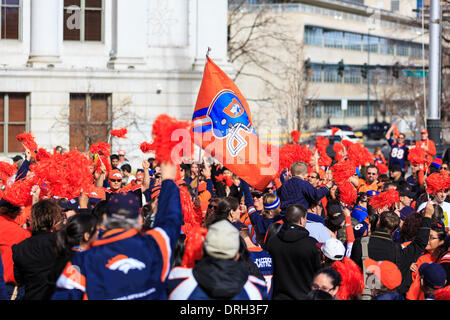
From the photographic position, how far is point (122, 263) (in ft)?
14.2

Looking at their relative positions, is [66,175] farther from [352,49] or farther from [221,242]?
[352,49]

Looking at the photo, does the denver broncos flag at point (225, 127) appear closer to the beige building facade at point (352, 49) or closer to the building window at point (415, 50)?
the beige building facade at point (352, 49)

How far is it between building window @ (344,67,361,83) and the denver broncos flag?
66271 millimetres

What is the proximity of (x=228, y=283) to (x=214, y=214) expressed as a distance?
2.79 meters

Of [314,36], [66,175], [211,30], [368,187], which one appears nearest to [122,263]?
[66,175]

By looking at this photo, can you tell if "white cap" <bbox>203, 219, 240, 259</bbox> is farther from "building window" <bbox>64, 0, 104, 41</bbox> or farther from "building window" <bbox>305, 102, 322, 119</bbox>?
"building window" <bbox>305, 102, 322, 119</bbox>

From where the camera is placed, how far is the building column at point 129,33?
2502 cm

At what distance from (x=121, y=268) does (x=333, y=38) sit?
71323 millimetres

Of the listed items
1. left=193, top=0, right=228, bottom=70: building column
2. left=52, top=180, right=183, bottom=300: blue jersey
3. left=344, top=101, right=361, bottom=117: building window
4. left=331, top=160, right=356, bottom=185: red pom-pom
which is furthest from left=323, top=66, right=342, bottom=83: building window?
left=52, top=180, right=183, bottom=300: blue jersey

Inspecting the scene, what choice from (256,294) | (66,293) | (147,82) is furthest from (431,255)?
(147,82)

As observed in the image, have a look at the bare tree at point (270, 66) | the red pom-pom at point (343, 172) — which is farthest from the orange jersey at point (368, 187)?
the bare tree at point (270, 66)

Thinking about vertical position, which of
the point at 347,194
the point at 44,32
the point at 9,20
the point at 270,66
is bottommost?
the point at 347,194

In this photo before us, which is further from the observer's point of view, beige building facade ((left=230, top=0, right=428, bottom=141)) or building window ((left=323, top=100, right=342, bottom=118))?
building window ((left=323, top=100, right=342, bottom=118))

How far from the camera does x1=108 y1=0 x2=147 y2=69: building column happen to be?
25.0 meters
